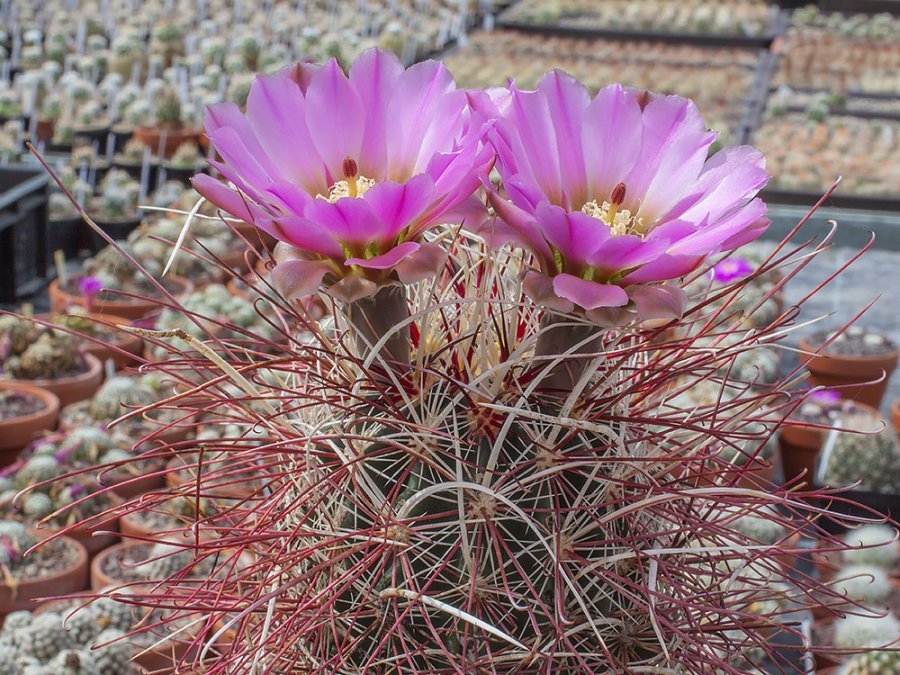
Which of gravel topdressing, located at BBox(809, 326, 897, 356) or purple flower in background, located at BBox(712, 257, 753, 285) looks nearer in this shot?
purple flower in background, located at BBox(712, 257, 753, 285)

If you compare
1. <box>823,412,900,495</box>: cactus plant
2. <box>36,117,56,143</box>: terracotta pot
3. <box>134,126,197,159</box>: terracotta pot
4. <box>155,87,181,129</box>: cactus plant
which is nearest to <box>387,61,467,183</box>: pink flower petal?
<box>823,412,900,495</box>: cactus plant

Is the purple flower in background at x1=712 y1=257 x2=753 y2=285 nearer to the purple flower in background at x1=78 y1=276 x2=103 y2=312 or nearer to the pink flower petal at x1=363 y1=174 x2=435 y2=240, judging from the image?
the purple flower in background at x1=78 y1=276 x2=103 y2=312

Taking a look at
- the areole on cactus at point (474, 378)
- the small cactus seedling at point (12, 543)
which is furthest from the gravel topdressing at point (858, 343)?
the areole on cactus at point (474, 378)

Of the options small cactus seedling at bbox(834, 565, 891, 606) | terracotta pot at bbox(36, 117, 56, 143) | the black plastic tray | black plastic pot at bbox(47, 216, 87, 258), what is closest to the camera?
small cactus seedling at bbox(834, 565, 891, 606)

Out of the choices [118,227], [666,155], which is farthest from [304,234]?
[118,227]

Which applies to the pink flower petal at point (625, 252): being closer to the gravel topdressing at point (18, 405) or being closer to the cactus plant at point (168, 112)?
the gravel topdressing at point (18, 405)

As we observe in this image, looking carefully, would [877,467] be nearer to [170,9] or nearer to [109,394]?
[109,394]

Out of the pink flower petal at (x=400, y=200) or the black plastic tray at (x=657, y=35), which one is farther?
the black plastic tray at (x=657, y=35)
